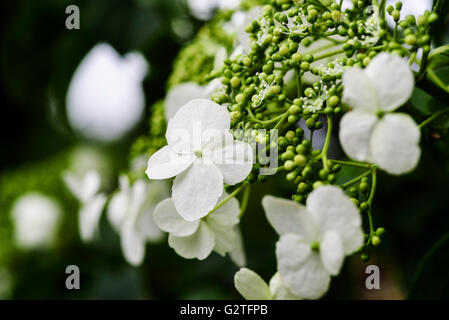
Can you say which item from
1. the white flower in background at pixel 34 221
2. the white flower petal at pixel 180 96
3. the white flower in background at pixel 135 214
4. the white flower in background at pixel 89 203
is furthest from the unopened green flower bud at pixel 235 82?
the white flower in background at pixel 34 221

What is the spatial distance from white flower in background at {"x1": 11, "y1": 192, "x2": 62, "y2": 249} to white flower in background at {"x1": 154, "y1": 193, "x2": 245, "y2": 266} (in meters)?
1.25

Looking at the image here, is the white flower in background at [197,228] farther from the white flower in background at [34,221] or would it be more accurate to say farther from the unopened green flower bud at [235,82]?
the white flower in background at [34,221]

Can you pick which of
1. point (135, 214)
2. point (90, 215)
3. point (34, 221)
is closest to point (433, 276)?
point (135, 214)

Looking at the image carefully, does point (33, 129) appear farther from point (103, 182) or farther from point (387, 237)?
point (387, 237)

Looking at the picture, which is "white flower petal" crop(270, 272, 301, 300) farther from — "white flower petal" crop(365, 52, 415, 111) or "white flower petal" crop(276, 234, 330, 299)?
"white flower petal" crop(365, 52, 415, 111)

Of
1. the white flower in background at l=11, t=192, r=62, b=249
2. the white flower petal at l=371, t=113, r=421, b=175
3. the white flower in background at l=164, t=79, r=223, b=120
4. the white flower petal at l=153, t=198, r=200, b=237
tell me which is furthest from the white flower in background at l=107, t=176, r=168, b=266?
the white flower in background at l=11, t=192, r=62, b=249

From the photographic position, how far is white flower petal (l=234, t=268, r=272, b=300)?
542mm

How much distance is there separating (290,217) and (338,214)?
49mm

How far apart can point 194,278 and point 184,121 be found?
0.80m

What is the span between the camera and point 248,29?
23.3 inches

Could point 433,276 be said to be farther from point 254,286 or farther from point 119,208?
point 119,208

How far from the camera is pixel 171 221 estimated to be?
1.89 feet

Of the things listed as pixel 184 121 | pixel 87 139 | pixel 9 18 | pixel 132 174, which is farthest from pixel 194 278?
pixel 87 139

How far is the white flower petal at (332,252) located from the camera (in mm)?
417
